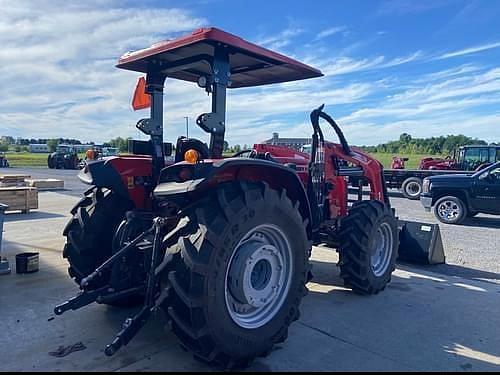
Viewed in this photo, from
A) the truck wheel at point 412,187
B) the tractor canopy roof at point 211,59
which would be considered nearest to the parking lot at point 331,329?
the tractor canopy roof at point 211,59

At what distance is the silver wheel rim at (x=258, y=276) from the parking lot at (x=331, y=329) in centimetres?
33

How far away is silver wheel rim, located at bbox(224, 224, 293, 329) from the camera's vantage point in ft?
9.77

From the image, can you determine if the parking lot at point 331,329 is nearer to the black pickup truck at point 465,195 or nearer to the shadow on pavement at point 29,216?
the shadow on pavement at point 29,216

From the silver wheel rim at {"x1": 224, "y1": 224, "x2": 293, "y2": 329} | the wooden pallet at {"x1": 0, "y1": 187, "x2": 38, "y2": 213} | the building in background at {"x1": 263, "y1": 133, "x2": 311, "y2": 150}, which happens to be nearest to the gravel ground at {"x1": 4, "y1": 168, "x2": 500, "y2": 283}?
the building in background at {"x1": 263, "y1": 133, "x2": 311, "y2": 150}

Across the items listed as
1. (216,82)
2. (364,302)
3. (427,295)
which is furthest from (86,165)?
(427,295)

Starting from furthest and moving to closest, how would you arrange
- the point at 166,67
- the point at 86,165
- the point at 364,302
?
1. the point at 364,302
2. the point at 166,67
3. the point at 86,165

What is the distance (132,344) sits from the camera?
10.8 ft

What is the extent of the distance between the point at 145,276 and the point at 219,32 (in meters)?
1.96

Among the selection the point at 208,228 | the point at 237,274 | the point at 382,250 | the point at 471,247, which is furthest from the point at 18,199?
the point at 471,247

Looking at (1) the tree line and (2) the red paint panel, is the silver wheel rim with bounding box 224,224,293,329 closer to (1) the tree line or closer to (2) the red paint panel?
(2) the red paint panel

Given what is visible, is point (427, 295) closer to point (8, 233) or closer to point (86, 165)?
point (86, 165)

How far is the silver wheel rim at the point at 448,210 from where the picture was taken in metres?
10.5

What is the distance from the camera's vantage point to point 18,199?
10086 millimetres

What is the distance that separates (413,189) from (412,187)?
88 mm
